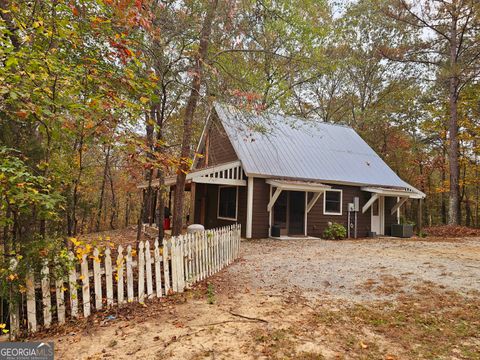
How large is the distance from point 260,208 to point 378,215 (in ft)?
24.4

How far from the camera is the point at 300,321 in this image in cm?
395

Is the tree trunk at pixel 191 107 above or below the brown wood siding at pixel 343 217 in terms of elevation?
above

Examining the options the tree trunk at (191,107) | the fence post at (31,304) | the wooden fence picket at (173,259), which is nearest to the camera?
the fence post at (31,304)

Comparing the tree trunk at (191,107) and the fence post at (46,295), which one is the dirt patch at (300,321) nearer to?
the fence post at (46,295)

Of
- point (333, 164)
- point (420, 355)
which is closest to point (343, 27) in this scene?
point (333, 164)

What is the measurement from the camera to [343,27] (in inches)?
810

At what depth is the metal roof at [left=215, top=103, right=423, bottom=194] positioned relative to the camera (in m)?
13.2

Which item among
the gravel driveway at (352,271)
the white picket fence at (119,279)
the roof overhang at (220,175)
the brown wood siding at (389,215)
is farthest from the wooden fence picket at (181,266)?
the brown wood siding at (389,215)

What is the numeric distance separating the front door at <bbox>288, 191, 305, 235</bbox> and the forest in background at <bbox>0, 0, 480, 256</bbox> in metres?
4.15

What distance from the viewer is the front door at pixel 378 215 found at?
643 inches

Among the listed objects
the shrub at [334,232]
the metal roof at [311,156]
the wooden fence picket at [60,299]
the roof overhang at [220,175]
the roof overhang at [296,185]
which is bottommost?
the shrub at [334,232]

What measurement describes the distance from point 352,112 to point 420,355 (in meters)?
24.9

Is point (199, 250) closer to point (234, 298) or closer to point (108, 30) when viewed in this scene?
point (234, 298)

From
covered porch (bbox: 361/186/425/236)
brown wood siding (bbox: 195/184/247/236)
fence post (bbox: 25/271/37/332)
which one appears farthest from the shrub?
fence post (bbox: 25/271/37/332)
